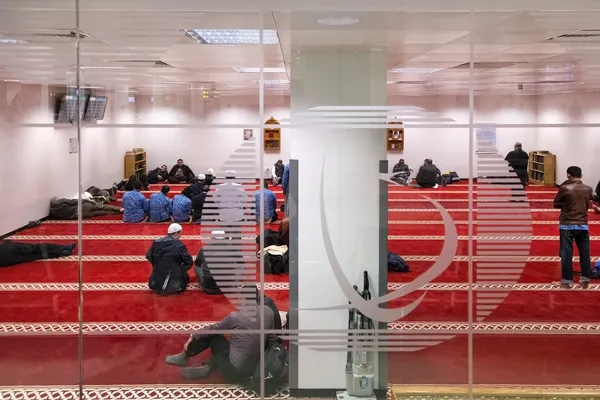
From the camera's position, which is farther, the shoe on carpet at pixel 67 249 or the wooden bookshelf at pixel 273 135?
the shoe on carpet at pixel 67 249

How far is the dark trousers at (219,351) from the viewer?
4.71 meters

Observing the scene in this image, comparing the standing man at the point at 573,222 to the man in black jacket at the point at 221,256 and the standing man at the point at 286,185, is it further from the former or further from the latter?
the man in black jacket at the point at 221,256

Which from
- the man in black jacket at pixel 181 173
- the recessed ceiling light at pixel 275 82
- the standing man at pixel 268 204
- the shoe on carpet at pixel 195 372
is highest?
the recessed ceiling light at pixel 275 82

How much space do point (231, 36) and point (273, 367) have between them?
2.59m

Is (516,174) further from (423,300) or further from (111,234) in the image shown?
(111,234)

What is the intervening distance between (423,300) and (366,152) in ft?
4.08

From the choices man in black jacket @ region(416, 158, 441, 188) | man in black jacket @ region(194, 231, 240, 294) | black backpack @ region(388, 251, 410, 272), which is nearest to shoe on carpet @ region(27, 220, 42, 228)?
man in black jacket @ region(194, 231, 240, 294)

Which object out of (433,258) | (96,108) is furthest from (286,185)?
(96,108)

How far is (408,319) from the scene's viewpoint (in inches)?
177

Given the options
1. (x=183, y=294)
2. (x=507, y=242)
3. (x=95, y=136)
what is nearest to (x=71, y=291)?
(x=183, y=294)

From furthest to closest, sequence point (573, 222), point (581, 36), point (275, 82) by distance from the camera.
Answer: point (573, 222) → point (581, 36) → point (275, 82)

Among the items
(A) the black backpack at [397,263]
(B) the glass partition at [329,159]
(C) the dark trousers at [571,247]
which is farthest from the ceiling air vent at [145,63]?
(C) the dark trousers at [571,247]

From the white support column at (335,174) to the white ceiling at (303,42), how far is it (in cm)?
14

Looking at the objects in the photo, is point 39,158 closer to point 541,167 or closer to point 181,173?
point 181,173
